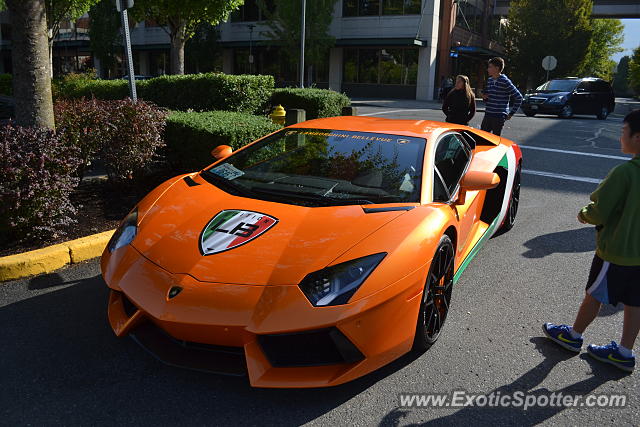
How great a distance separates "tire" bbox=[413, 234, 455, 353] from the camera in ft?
9.46

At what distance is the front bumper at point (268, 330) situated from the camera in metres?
2.36

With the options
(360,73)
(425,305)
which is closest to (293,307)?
(425,305)

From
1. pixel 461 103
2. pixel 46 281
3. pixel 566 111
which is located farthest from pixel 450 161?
pixel 566 111

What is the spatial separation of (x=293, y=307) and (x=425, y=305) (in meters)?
0.86

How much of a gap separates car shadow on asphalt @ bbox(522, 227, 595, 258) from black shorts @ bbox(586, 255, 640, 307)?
1899mm

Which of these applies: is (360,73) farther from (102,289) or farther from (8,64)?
(8,64)

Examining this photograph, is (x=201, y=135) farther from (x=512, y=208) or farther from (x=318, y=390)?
(x=318, y=390)

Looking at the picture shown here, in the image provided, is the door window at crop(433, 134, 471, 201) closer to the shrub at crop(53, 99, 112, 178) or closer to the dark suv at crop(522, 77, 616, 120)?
the shrub at crop(53, 99, 112, 178)

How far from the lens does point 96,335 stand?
→ 316 cm

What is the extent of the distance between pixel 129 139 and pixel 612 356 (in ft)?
16.6

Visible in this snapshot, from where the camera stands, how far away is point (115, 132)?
5703mm

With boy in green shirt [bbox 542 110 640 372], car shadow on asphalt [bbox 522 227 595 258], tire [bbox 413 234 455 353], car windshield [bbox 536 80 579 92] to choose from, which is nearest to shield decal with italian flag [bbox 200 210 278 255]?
tire [bbox 413 234 455 353]

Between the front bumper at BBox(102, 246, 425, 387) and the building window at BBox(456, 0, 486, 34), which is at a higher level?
the building window at BBox(456, 0, 486, 34)

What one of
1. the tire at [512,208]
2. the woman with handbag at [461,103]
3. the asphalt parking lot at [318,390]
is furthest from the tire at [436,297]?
the woman with handbag at [461,103]
